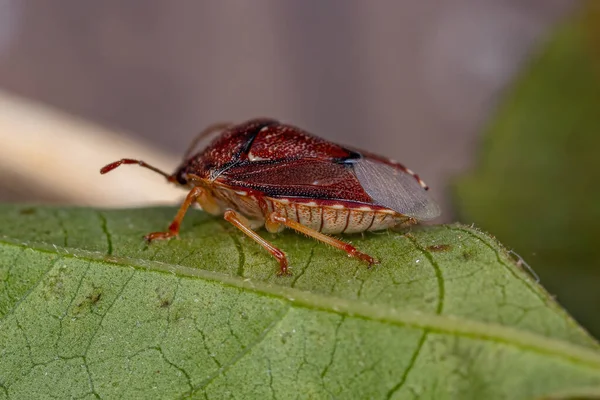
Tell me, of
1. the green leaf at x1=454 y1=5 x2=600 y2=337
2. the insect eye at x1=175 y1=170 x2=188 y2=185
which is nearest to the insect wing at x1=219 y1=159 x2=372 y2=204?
the insect eye at x1=175 y1=170 x2=188 y2=185

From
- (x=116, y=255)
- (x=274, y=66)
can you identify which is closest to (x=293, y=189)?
(x=116, y=255)

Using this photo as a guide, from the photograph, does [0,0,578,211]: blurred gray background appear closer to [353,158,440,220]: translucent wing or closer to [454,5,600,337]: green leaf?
[454,5,600,337]: green leaf

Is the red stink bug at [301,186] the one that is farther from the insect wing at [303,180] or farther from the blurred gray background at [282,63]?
the blurred gray background at [282,63]

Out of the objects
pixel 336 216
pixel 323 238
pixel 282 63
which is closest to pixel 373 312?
pixel 323 238

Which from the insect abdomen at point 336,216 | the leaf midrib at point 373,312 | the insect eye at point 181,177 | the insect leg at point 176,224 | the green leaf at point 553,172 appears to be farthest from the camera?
the green leaf at point 553,172

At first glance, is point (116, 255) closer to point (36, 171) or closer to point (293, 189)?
point (293, 189)

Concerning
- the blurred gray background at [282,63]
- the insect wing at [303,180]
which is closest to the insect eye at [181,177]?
the insect wing at [303,180]

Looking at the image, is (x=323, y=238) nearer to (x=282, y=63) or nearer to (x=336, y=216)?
(x=336, y=216)
